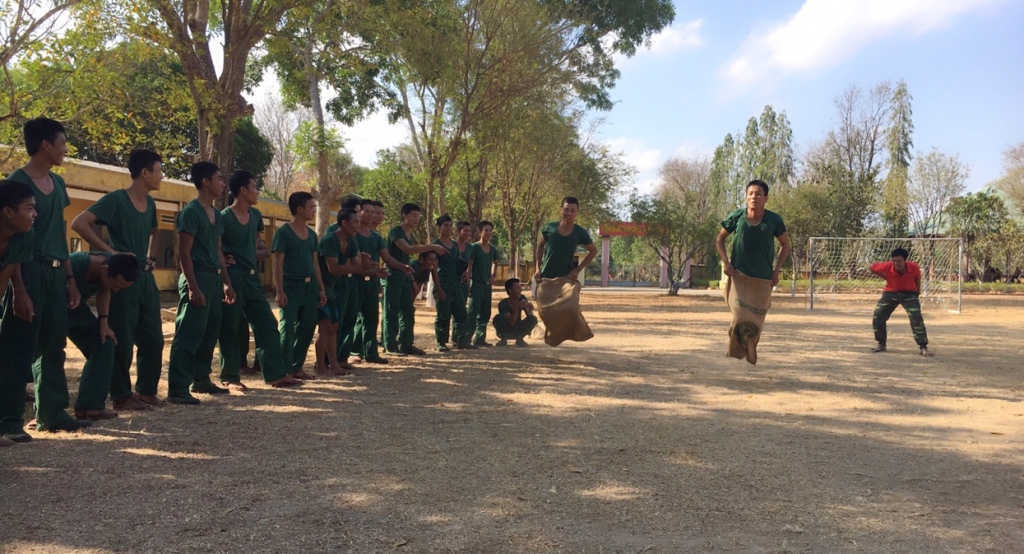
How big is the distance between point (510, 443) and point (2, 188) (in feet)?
11.2

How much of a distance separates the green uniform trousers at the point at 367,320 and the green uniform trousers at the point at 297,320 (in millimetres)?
1162

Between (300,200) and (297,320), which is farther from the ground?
(300,200)

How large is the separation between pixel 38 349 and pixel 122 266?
74 centimetres

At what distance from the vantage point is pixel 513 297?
11508 millimetres

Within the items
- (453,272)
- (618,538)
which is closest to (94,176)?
(453,272)

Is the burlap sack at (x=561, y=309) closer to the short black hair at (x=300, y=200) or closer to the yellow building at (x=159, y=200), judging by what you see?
the short black hair at (x=300, y=200)

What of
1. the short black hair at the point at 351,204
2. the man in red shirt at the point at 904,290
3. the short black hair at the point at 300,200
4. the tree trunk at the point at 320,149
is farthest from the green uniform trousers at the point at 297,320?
the tree trunk at the point at 320,149

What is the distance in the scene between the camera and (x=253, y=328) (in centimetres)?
686

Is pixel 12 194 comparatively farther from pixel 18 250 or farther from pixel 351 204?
pixel 351 204

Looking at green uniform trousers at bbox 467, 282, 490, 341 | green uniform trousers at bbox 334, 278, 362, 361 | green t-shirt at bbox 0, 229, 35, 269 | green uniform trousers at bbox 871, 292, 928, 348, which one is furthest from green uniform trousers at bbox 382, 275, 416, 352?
green uniform trousers at bbox 871, 292, 928, 348

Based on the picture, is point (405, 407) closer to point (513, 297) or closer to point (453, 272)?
point (453, 272)

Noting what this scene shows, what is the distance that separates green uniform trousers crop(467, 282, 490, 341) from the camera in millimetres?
11125

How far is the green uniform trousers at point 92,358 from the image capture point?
5219mm

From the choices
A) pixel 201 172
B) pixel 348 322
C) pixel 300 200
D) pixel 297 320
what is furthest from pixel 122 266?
pixel 348 322
